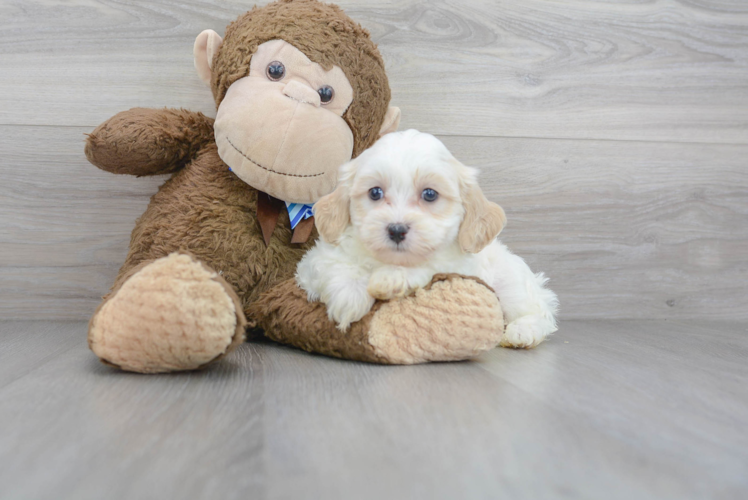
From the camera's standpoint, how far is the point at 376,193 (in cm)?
101

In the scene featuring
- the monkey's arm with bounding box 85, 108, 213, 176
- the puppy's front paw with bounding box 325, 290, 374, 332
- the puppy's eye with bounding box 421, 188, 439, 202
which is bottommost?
the puppy's front paw with bounding box 325, 290, 374, 332

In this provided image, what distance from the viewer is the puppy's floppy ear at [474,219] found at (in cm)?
102

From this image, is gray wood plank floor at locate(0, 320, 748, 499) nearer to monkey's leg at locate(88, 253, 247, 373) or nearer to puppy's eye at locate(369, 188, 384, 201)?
monkey's leg at locate(88, 253, 247, 373)

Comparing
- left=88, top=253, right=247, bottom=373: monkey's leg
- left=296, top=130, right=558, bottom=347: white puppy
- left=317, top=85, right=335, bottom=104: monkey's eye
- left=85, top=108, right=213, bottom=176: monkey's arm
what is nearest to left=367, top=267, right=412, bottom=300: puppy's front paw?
left=296, top=130, right=558, bottom=347: white puppy

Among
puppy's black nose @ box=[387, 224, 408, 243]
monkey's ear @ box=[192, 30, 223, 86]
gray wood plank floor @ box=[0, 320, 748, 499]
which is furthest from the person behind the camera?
monkey's ear @ box=[192, 30, 223, 86]

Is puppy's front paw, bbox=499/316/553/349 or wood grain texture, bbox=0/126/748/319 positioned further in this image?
wood grain texture, bbox=0/126/748/319

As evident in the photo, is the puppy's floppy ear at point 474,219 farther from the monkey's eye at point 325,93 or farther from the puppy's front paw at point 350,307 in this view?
the monkey's eye at point 325,93

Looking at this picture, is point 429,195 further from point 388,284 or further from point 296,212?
point 296,212

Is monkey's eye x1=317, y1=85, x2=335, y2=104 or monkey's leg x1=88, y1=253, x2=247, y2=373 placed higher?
monkey's eye x1=317, y1=85, x2=335, y2=104

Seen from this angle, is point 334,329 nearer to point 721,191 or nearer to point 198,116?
point 198,116

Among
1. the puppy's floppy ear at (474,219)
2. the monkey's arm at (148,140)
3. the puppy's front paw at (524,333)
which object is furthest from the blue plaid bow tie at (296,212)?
the puppy's front paw at (524,333)

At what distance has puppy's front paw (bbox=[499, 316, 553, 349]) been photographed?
121 cm

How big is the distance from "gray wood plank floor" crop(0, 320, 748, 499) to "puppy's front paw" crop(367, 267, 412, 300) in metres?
0.12

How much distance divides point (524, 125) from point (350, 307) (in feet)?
2.73
